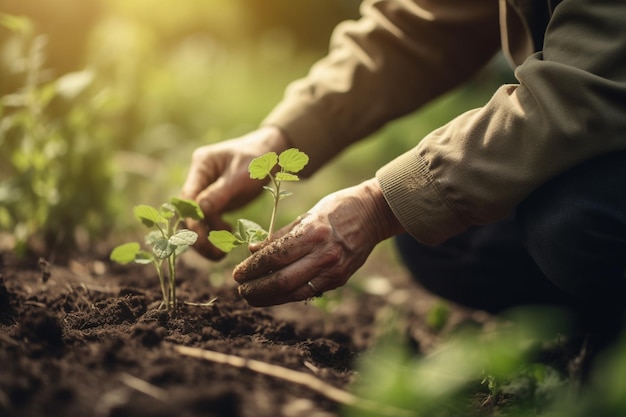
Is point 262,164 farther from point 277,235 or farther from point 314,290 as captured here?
point 314,290

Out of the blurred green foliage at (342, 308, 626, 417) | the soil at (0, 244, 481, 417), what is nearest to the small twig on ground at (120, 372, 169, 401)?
the soil at (0, 244, 481, 417)

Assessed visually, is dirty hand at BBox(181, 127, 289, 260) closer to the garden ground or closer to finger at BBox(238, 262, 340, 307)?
the garden ground

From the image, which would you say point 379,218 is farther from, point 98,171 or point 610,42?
point 98,171

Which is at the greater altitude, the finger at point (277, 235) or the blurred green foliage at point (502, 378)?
the finger at point (277, 235)

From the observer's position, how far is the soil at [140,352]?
3.77 feet

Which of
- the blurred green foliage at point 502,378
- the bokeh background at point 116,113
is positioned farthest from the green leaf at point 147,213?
the bokeh background at point 116,113

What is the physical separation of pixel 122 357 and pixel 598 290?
4.03ft

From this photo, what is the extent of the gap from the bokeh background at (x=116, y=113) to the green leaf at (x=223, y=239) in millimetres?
935

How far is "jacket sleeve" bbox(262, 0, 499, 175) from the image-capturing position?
217 centimetres

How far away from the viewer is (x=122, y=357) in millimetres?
1290

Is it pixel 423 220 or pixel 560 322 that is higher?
pixel 423 220

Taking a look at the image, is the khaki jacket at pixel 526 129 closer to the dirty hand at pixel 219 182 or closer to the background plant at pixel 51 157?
the dirty hand at pixel 219 182

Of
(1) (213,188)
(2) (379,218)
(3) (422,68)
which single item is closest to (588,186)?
(2) (379,218)

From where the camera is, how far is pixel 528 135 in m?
1.51
